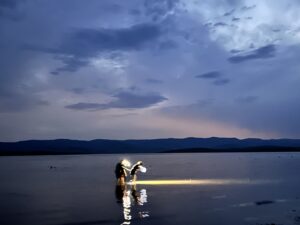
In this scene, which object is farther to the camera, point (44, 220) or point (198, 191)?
point (198, 191)

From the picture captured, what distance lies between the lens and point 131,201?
164ft

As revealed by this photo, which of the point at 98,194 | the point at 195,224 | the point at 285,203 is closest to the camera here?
the point at 195,224

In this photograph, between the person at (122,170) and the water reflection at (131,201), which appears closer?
the water reflection at (131,201)

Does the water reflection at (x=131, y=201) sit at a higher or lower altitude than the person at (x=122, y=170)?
lower

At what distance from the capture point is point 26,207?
47.4 m

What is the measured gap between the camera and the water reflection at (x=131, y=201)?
39.2 meters

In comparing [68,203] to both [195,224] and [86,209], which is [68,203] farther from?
[195,224]

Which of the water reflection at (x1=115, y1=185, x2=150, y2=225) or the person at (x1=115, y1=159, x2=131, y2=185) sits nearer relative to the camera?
the water reflection at (x1=115, y1=185, x2=150, y2=225)

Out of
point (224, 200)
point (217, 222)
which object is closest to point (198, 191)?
point (224, 200)

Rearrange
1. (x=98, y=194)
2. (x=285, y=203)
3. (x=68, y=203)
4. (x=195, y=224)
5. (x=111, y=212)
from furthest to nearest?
(x=98, y=194) < (x=68, y=203) < (x=285, y=203) < (x=111, y=212) < (x=195, y=224)

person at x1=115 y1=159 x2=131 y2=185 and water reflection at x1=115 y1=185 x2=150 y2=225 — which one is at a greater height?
person at x1=115 y1=159 x2=131 y2=185

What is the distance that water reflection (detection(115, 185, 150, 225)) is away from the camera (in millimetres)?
39250

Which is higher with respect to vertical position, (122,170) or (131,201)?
(122,170)

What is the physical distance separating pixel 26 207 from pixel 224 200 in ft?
72.3
